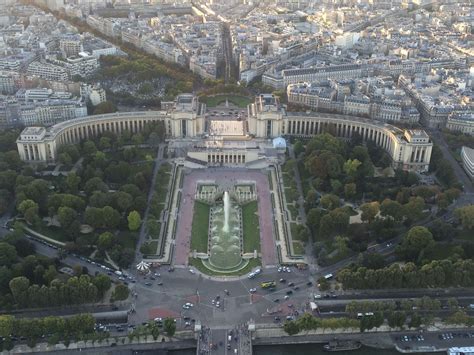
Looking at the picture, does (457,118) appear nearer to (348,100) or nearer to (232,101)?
(348,100)

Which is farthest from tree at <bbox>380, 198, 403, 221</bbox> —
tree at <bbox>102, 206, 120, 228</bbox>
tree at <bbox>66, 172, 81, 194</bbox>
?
tree at <bbox>66, 172, 81, 194</bbox>

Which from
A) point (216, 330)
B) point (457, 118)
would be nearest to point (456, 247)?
point (216, 330)

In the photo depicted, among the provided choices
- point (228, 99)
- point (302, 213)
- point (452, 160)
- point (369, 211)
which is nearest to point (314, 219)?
point (302, 213)

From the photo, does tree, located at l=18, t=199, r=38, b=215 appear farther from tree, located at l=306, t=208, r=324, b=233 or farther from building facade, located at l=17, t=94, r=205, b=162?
tree, located at l=306, t=208, r=324, b=233

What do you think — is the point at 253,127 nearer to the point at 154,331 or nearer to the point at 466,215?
the point at 466,215

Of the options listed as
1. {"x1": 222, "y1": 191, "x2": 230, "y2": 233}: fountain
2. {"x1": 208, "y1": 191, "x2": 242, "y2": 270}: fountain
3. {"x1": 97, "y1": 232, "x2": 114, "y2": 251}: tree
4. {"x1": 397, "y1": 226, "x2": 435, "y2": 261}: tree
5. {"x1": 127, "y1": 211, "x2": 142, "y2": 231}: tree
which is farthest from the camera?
{"x1": 222, "y1": 191, "x2": 230, "y2": 233}: fountain

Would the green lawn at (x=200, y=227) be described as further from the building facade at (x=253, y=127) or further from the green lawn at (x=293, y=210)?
the building facade at (x=253, y=127)

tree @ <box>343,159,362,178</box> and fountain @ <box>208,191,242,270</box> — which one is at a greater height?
tree @ <box>343,159,362,178</box>
